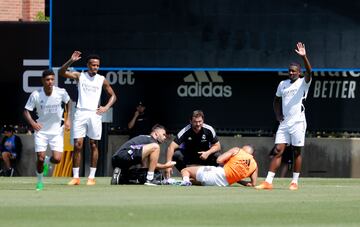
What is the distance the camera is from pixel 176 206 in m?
14.8

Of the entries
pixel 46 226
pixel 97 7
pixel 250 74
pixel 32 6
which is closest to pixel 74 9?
pixel 97 7

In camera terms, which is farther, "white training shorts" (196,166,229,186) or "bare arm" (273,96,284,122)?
"white training shorts" (196,166,229,186)

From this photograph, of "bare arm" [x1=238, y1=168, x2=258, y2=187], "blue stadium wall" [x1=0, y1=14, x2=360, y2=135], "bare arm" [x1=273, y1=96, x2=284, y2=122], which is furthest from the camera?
"blue stadium wall" [x1=0, y1=14, x2=360, y2=135]

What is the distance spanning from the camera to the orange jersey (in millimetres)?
19344

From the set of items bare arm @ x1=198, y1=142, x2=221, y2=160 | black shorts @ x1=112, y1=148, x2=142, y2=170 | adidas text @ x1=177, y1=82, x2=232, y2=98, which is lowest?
black shorts @ x1=112, y1=148, x2=142, y2=170

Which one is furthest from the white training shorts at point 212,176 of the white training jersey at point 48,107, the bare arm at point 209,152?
the white training jersey at point 48,107

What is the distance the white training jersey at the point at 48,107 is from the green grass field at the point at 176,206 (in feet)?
3.09

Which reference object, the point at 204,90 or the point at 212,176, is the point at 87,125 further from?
the point at 204,90

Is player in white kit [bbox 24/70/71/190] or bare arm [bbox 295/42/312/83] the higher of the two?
bare arm [bbox 295/42/312/83]

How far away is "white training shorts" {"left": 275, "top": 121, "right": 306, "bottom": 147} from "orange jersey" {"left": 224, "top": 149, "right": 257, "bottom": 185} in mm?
639

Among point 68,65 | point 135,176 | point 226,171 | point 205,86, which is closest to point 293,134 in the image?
point 226,171

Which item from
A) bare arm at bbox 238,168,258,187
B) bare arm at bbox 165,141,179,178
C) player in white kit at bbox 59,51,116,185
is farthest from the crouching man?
bare arm at bbox 238,168,258,187

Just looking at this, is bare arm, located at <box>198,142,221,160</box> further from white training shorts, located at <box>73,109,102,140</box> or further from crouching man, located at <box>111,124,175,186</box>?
white training shorts, located at <box>73,109,102,140</box>

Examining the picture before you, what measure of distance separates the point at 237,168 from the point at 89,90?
8.89 feet
